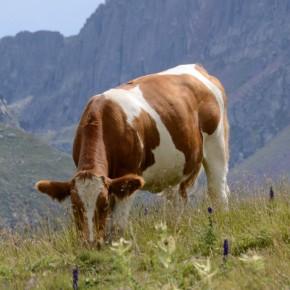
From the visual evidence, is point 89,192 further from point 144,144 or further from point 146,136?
point 146,136

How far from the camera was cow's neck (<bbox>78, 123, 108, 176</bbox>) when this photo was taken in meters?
9.55

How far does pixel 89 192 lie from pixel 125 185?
22.9 inches

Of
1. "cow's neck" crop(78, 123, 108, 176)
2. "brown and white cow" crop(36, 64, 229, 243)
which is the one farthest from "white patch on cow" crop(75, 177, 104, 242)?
"cow's neck" crop(78, 123, 108, 176)

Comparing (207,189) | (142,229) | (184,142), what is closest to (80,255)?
(142,229)

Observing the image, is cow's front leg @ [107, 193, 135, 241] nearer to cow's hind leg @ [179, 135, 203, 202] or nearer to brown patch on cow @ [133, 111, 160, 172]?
brown patch on cow @ [133, 111, 160, 172]

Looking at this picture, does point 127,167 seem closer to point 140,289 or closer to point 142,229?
point 142,229

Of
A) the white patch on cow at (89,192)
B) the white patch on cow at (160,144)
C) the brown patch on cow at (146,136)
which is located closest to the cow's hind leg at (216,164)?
the white patch on cow at (160,144)

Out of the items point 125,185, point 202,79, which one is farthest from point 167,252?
point 202,79

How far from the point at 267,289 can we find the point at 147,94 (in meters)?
7.38

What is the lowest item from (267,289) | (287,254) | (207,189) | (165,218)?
(207,189)

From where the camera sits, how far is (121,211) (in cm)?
968

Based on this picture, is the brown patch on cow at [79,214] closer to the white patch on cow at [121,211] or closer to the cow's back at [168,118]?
the white patch on cow at [121,211]

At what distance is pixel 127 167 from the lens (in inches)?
408

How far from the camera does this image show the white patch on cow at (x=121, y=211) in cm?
957
